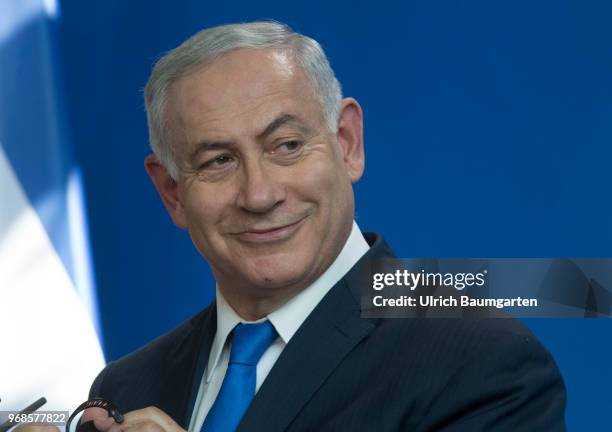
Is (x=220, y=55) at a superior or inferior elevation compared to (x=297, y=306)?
superior

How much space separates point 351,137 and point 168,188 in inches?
12.4

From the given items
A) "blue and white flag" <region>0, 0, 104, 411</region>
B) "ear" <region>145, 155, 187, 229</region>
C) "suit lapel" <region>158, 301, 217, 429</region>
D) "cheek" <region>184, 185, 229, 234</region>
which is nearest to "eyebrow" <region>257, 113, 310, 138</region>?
"cheek" <region>184, 185, 229, 234</region>

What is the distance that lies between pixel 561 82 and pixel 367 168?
0.47 meters

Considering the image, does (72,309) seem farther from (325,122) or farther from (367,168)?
(325,122)

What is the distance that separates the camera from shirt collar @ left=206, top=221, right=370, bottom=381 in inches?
59.8

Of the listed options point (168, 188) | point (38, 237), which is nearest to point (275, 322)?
point (168, 188)

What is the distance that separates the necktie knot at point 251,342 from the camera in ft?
4.91

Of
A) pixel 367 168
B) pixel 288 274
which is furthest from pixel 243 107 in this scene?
pixel 367 168

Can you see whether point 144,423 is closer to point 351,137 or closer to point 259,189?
point 259,189

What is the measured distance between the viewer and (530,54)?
2.25 metres

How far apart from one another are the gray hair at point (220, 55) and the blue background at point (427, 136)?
737mm

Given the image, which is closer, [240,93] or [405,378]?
[405,378]

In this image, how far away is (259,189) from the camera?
4.89 ft

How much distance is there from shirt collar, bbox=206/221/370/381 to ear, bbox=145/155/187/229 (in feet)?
0.52
